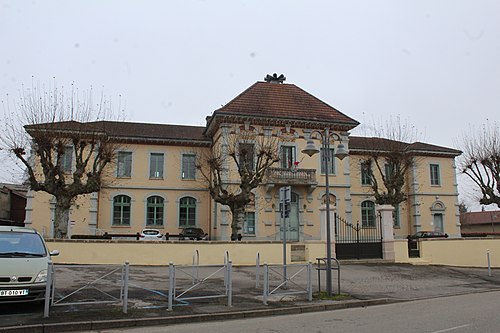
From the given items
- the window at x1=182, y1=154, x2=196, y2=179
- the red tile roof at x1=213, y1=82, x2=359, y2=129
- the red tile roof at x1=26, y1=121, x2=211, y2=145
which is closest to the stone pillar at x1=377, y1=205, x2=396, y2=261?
the red tile roof at x1=213, y1=82, x2=359, y2=129

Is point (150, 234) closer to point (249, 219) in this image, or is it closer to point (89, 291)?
point (249, 219)

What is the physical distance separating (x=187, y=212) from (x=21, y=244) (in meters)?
23.6

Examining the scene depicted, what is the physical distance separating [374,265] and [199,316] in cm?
1400

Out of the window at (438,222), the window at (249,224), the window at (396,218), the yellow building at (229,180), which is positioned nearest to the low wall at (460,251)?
the yellow building at (229,180)

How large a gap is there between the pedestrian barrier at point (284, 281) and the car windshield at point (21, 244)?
543 centimetres

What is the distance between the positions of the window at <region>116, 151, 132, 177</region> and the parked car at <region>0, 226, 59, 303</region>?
895 inches

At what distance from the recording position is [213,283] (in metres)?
14.6

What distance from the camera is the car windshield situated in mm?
9664

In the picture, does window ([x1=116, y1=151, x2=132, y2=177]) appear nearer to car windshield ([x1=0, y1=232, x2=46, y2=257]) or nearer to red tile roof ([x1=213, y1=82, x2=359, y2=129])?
red tile roof ([x1=213, y1=82, x2=359, y2=129])

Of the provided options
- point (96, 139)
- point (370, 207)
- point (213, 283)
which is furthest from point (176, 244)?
point (370, 207)

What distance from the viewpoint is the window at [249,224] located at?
99.0 feet

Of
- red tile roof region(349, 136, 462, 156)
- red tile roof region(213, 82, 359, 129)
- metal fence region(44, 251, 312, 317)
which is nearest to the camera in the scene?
metal fence region(44, 251, 312, 317)

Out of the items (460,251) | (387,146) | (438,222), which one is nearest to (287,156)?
(387,146)

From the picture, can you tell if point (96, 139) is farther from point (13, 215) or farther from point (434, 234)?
point (434, 234)
